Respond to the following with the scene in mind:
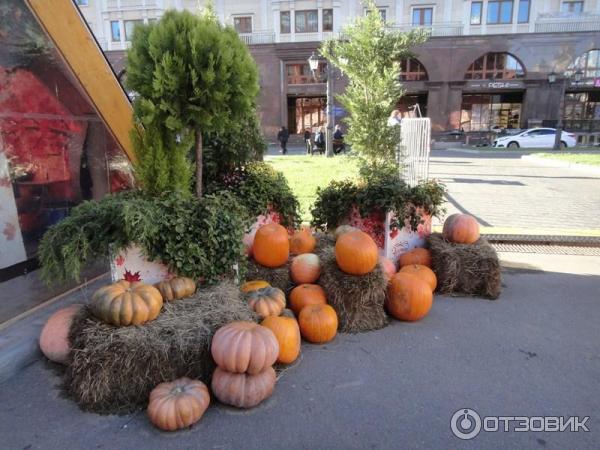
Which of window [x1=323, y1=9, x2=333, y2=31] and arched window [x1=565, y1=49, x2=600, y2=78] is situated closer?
arched window [x1=565, y1=49, x2=600, y2=78]

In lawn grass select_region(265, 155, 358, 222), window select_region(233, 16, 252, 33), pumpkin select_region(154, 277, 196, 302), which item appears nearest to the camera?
pumpkin select_region(154, 277, 196, 302)

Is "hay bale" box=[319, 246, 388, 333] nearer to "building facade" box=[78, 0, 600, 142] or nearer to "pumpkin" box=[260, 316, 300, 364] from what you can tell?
"pumpkin" box=[260, 316, 300, 364]

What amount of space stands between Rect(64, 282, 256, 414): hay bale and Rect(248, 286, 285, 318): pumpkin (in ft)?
1.61

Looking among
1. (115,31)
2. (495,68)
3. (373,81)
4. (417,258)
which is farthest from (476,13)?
(417,258)

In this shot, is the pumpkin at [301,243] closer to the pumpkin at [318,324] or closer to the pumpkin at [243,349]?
the pumpkin at [318,324]

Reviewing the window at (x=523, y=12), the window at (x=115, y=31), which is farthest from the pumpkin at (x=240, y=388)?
the window at (x=115, y=31)

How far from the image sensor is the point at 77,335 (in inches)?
123

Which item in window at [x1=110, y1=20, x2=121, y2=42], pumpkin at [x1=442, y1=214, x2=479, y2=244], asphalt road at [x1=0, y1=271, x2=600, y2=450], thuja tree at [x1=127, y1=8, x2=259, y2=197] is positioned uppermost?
window at [x1=110, y1=20, x2=121, y2=42]

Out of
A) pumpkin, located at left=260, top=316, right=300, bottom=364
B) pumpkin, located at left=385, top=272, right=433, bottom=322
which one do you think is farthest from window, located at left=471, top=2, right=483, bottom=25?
pumpkin, located at left=260, top=316, right=300, bottom=364

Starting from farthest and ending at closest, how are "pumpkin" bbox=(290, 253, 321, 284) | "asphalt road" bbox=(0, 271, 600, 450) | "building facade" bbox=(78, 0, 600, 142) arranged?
"building facade" bbox=(78, 0, 600, 142)
"pumpkin" bbox=(290, 253, 321, 284)
"asphalt road" bbox=(0, 271, 600, 450)

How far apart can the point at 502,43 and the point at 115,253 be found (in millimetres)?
38265

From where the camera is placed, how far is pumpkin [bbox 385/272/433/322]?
4.13 m

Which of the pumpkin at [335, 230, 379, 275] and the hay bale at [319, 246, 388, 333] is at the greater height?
the pumpkin at [335, 230, 379, 275]

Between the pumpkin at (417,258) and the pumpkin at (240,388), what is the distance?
268cm
